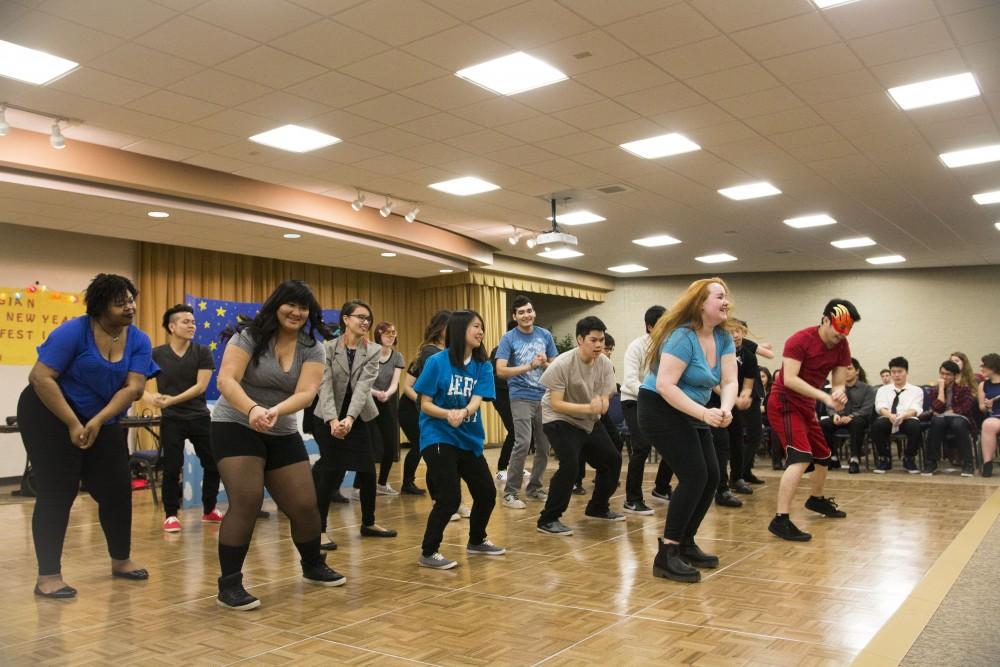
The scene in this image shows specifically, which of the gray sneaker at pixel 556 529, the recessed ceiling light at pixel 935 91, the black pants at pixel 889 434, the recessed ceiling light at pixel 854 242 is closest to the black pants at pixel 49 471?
the gray sneaker at pixel 556 529

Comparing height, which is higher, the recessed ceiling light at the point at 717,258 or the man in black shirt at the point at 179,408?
the recessed ceiling light at the point at 717,258

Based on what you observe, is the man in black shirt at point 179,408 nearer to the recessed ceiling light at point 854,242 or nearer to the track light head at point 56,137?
the track light head at point 56,137

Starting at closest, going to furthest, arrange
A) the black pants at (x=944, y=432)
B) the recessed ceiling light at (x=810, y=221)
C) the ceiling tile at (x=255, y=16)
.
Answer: the ceiling tile at (x=255, y=16) < the black pants at (x=944, y=432) < the recessed ceiling light at (x=810, y=221)

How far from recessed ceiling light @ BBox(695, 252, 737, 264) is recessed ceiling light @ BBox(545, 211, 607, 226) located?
401 cm

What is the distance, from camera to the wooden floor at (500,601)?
282cm

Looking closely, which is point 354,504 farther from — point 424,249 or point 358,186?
point 424,249

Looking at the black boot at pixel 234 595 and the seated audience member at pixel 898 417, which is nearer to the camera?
the black boot at pixel 234 595

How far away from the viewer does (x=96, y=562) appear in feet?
14.8

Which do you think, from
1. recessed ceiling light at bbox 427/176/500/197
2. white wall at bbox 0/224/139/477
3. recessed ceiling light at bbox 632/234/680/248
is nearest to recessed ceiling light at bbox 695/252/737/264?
recessed ceiling light at bbox 632/234/680/248

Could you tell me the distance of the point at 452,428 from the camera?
13.6 ft

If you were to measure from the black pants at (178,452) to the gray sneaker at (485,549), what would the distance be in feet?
6.97

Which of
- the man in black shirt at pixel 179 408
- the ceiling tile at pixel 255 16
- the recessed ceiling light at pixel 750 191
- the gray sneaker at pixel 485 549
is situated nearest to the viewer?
the gray sneaker at pixel 485 549

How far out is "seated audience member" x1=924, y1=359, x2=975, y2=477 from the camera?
8.36 meters

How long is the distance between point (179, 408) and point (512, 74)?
11.1 ft
